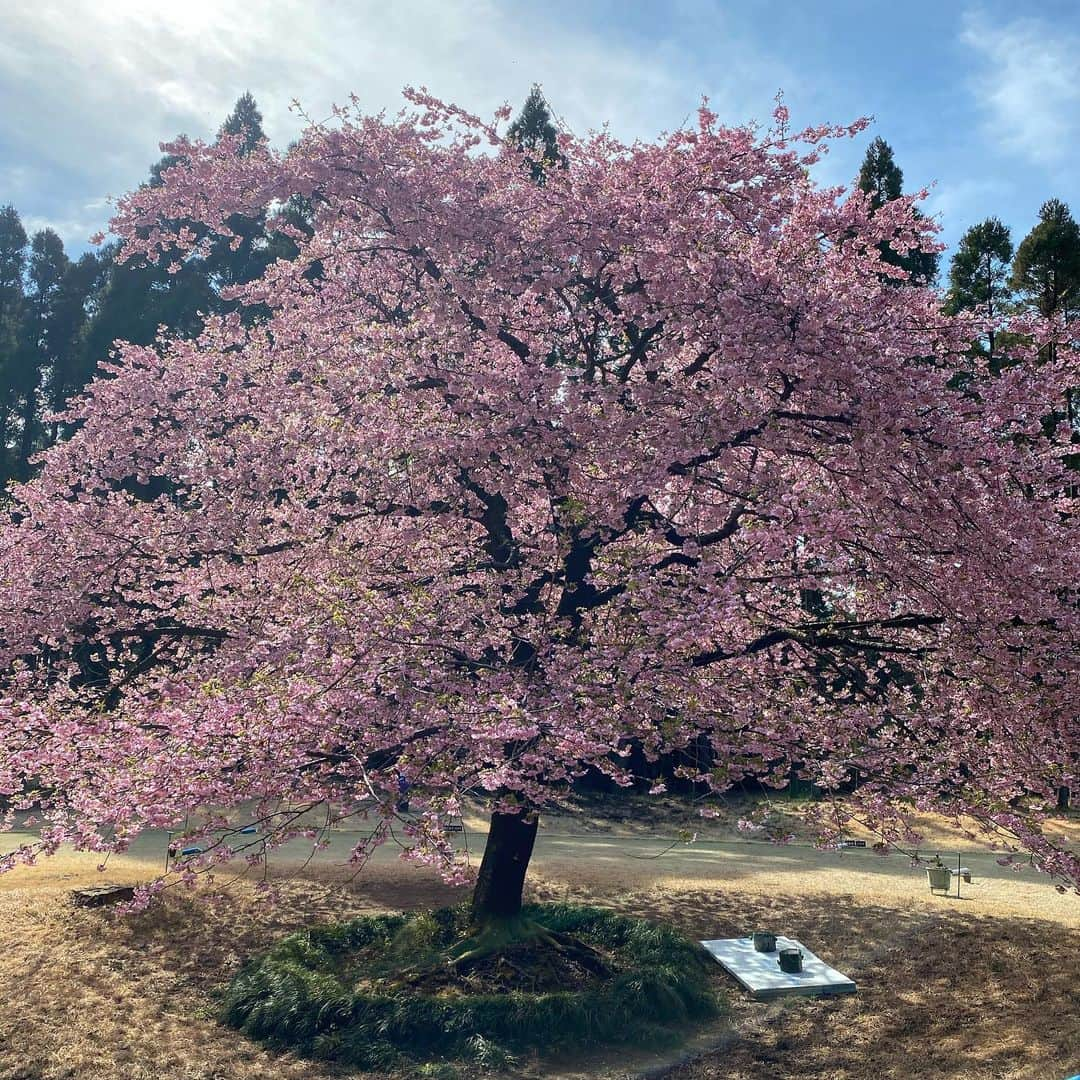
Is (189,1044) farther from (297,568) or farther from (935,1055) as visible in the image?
(935,1055)

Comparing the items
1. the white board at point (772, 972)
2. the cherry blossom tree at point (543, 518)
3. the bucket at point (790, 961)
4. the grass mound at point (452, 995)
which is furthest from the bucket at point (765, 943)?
the cherry blossom tree at point (543, 518)

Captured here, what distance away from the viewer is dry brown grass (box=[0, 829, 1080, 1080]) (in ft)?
28.1

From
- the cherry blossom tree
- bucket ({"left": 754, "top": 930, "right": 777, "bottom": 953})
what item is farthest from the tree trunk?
bucket ({"left": 754, "top": 930, "right": 777, "bottom": 953})

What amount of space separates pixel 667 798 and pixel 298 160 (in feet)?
70.2

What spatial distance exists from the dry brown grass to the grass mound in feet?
1.13

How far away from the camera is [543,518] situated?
11.6m

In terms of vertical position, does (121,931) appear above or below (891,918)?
below

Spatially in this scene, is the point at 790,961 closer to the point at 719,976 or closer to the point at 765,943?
the point at 765,943

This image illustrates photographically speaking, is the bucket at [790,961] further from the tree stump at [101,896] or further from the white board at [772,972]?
the tree stump at [101,896]

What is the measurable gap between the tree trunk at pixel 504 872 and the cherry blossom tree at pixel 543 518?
0.06 meters

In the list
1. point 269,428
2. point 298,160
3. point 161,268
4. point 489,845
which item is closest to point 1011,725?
point 489,845

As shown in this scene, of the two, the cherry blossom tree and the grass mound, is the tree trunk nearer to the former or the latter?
the cherry blossom tree

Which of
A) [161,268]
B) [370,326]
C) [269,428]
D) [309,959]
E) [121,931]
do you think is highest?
[161,268]

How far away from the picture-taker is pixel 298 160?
30.8 feet
